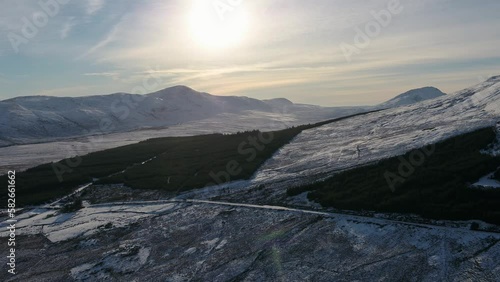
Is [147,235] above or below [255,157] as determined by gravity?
below

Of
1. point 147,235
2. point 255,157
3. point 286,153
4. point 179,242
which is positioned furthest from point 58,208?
point 286,153

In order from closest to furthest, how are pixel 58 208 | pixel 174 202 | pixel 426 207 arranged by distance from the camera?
1. pixel 426 207
2. pixel 174 202
3. pixel 58 208

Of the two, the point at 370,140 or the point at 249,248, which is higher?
the point at 370,140

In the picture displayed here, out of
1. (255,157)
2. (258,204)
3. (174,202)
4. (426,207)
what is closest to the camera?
(426,207)

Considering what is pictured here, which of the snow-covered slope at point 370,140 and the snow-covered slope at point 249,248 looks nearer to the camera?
the snow-covered slope at point 249,248

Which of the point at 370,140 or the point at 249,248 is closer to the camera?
the point at 249,248

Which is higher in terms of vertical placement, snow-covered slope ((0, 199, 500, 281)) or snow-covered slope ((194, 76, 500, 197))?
snow-covered slope ((194, 76, 500, 197))

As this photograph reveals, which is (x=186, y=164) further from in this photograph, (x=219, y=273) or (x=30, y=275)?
(x=219, y=273)

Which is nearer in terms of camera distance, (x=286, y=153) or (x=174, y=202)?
(x=174, y=202)

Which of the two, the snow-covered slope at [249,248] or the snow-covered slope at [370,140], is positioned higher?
the snow-covered slope at [370,140]

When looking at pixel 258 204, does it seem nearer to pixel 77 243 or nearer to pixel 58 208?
pixel 77 243

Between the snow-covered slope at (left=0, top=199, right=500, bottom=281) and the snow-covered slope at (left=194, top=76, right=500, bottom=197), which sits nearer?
the snow-covered slope at (left=0, top=199, right=500, bottom=281)
